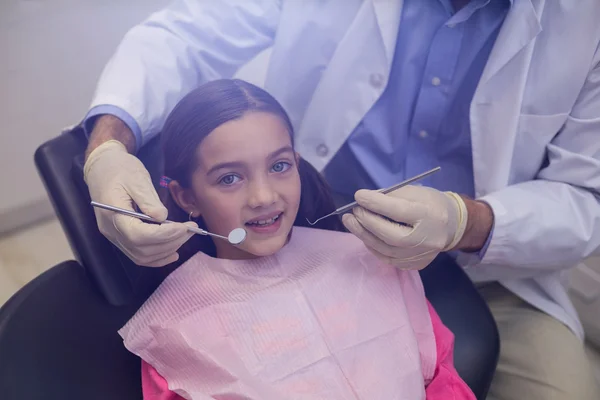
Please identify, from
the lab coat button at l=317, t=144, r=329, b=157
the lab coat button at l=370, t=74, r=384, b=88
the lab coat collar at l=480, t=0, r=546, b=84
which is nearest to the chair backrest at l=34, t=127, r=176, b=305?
the lab coat button at l=317, t=144, r=329, b=157

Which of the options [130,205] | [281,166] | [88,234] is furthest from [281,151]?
[88,234]

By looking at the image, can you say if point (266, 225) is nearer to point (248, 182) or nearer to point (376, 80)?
point (248, 182)

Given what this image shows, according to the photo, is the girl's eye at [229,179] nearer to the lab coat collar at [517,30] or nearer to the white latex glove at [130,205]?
the white latex glove at [130,205]

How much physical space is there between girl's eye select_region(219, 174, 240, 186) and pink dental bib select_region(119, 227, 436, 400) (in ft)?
0.51

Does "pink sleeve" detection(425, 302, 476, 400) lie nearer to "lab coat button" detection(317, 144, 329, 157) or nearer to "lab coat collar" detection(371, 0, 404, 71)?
"lab coat button" detection(317, 144, 329, 157)

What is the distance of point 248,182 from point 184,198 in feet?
0.38

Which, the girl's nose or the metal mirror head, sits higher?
the girl's nose

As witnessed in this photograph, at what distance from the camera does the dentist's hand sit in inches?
29.3

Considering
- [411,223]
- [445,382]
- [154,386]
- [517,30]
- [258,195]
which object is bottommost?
[445,382]

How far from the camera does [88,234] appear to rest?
2.79 ft

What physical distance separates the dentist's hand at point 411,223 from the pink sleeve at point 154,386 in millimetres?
354

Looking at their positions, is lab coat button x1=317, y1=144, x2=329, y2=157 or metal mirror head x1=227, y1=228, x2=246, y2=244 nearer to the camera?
metal mirror head x1=227, y1=228, x2=246, y2=244

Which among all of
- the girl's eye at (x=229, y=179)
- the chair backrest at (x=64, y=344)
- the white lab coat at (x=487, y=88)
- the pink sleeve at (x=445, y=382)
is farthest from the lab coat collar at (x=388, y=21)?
the chair backrest at (x=64, y=344)

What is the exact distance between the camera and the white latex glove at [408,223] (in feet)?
2.44
